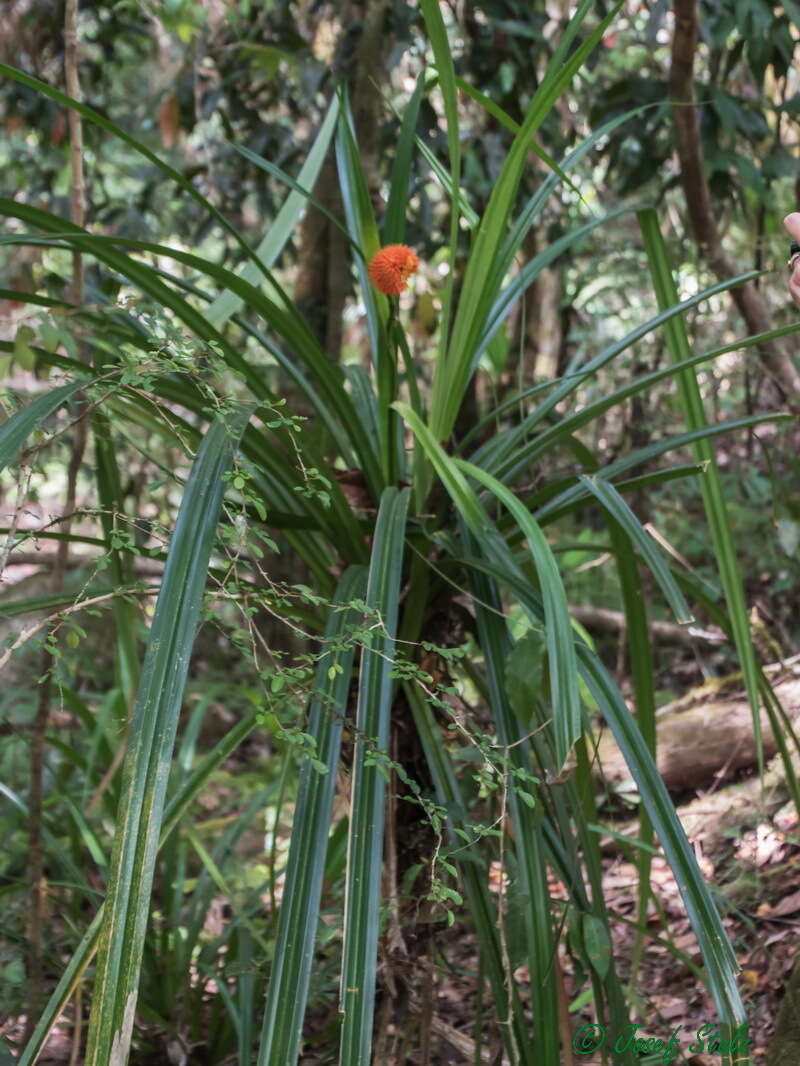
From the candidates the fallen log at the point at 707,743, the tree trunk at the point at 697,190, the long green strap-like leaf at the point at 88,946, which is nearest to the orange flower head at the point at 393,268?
the long green strap-like leaf at the point at 88,946

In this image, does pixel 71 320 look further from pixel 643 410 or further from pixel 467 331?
pixel 643 410

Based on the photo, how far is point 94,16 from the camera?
289cm

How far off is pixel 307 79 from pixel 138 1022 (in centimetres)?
202

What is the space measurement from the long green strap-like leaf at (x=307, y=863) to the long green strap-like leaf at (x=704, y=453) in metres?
0.45

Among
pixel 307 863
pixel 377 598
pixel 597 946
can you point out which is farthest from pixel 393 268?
pixel 597 946

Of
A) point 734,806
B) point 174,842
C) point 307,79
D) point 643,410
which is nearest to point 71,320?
point 174,842

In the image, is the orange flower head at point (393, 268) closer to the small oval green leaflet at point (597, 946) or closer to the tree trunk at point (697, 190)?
the small oval green leaflet at point (597, 946)

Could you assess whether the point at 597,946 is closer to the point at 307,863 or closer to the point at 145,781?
the point at 307,863

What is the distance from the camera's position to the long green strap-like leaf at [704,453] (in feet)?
3.97

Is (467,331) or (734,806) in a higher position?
(467,331)

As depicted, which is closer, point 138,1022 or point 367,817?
point 367,817

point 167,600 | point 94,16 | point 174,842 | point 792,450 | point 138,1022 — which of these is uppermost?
point 94,16

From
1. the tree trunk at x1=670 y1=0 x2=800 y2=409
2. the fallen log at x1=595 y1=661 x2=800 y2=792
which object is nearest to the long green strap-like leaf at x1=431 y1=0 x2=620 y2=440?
the tree trunk at x1=670 y1=0 x2=800 y2=409

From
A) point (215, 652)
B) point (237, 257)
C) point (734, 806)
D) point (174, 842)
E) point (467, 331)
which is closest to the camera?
point (467, 331)
